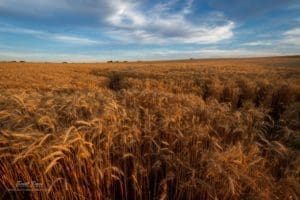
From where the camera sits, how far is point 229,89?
9.12m

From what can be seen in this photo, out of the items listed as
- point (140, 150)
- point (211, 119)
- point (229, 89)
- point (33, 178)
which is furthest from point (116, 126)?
point (229, 89)

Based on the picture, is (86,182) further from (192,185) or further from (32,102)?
(32,102)

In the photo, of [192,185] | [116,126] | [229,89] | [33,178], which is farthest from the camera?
[229,89]

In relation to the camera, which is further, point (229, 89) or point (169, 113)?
point (229, 89)

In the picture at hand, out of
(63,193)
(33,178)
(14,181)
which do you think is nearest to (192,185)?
(63,193)

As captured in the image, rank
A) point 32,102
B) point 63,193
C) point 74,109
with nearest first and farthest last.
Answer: point 63,193, point 74,109, point 32,102

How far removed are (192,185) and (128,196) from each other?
2.40 ft

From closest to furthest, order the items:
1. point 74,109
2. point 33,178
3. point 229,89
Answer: point 33,178 < point 74,109 < point 229,89

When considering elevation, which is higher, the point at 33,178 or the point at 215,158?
the point at 215,158

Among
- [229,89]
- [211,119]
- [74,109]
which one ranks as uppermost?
[74,109]

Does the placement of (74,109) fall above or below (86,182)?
above

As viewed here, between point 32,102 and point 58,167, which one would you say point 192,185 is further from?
point 32,102

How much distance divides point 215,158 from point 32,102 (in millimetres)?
2446

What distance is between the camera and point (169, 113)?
344cm
